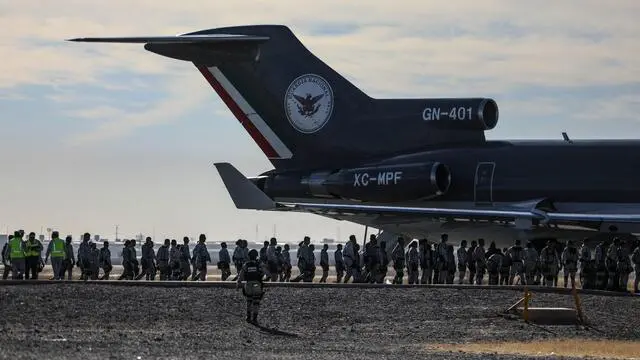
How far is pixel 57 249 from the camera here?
1417 inches

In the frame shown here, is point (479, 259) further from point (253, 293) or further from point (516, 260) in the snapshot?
point (253, 293)

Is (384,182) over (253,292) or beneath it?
over

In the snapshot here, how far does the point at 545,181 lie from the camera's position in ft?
117

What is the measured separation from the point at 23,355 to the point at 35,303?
9093mm

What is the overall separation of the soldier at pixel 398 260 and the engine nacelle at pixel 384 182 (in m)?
1.32

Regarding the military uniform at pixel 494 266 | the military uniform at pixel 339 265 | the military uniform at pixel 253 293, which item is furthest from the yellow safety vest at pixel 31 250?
the military uniform at pixel 253 293

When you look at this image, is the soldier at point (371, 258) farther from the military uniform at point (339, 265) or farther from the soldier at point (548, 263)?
the soldier at point (548, 263)

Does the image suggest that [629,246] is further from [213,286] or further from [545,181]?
[213,286]

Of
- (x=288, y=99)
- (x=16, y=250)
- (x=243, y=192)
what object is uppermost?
(x=288, y=99)

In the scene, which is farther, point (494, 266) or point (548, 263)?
point (494, 266)

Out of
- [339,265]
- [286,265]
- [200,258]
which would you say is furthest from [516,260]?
[200,258]

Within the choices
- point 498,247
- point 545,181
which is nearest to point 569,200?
point 545,181

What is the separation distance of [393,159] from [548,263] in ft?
21.6

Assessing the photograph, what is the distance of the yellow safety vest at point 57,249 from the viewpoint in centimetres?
3594
